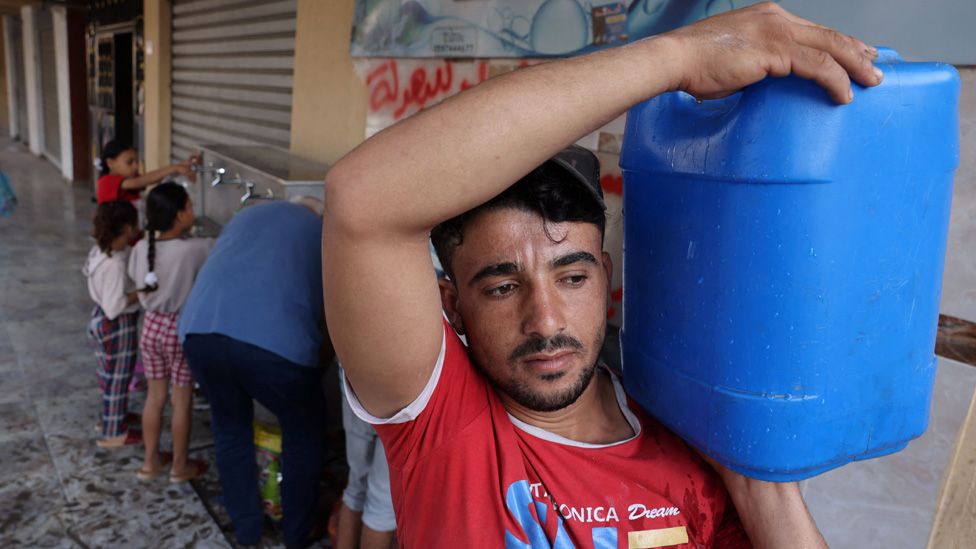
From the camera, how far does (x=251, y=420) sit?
317 cm

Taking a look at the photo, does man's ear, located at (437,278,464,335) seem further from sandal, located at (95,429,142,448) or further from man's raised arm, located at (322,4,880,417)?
sandal, located at (95,429,142,448)

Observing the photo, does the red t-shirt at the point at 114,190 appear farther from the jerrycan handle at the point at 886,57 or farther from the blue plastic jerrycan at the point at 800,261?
the jerrycan handle at the point at 886,57

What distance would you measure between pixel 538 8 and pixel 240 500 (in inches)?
98.5

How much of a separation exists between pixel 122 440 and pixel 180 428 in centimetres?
63

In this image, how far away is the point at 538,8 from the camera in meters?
2.78

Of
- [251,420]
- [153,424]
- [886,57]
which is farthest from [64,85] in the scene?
[886,57]

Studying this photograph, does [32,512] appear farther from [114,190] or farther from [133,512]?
[114,190]

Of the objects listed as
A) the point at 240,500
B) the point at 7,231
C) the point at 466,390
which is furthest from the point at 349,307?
the point at 7,231

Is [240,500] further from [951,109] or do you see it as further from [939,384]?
[951,109]

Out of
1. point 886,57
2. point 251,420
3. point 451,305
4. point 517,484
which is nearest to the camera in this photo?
point 886,57

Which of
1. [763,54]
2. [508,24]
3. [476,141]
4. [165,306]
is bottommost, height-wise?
[165,306]

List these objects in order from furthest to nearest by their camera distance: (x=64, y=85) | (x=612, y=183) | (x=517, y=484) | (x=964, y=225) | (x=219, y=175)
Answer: (x=64, y=85) → (x=219, y=175) → (x=612, y=183) → (x=964, y=225) → (x=517, y=484)

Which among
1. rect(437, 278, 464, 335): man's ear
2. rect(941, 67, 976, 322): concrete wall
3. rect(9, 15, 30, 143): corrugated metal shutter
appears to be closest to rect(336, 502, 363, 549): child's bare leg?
rect(437, 278, 464, 335): man's ear

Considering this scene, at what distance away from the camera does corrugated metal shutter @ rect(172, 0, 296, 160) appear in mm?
5273
